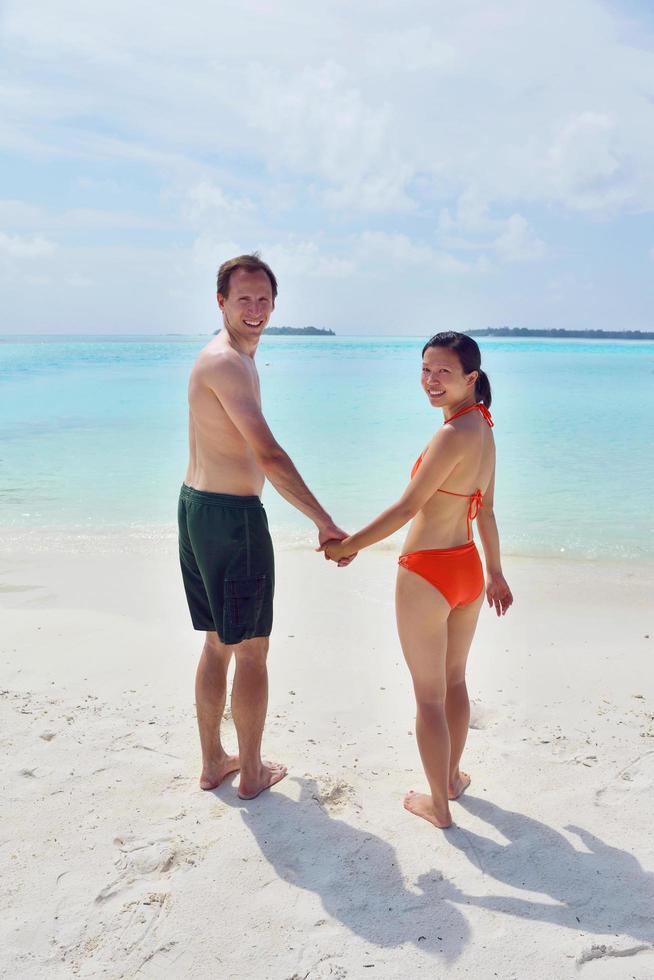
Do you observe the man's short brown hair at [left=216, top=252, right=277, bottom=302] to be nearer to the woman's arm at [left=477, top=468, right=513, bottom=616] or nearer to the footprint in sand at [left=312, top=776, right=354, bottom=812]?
the woman's arm at [left=477, top=468, right=513, bottom=616]

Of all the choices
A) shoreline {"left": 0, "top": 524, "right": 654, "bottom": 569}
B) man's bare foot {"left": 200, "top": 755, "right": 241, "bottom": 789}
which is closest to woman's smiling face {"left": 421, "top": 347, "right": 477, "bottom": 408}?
man's bare foot {"left": 200, "top": 755, "right": 241, "bottom": 789}

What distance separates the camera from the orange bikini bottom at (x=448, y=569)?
3.11 metres

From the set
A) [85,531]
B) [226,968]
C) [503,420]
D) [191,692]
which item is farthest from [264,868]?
[503,420]

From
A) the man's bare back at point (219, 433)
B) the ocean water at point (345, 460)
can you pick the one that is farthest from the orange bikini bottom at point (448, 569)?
the ocean water at point (345, 460)

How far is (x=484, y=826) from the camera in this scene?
3.22m

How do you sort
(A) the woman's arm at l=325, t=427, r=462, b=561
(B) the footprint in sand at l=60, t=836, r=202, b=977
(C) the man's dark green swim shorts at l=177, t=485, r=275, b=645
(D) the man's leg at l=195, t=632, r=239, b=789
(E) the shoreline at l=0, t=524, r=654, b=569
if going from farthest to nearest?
1. (E) the shoreline at l=0, t=524, r=654, b=569
2. (D) the man's leg at l=195, t=632, r=239, b=789
3. (C) the man's dark green swim shorts at l=177, t=485, r=275, b=645
4. (A) the woman's arm at l=325, t=427, r=462, b=561
5. (B) the footprint in sand at l=60, t=836, r=202, b=977

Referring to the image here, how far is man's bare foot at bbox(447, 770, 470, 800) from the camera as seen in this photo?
341 cm

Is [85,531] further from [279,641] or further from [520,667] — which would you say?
[520,667]

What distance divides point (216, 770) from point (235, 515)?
3.77ft

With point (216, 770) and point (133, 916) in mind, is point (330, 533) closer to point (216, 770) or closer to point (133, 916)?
point (216, 770)

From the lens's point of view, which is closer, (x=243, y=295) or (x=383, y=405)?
A: (x=243, y=295)

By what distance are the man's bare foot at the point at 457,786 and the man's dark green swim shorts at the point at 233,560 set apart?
1.02 metres

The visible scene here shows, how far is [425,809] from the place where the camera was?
327 centimetres

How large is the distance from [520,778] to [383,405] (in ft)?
71.7
